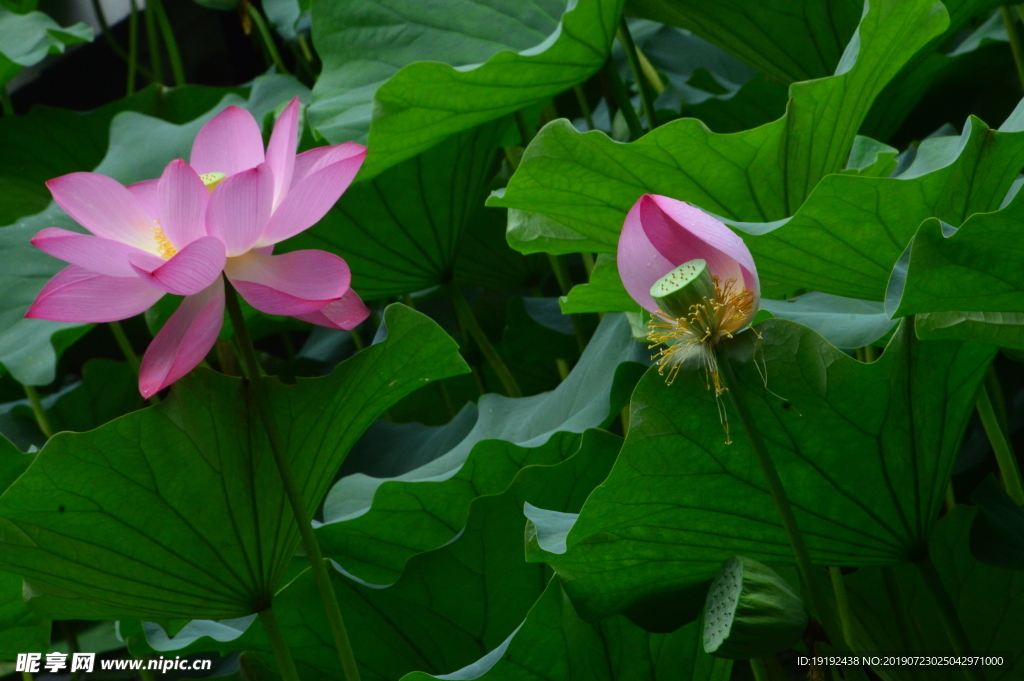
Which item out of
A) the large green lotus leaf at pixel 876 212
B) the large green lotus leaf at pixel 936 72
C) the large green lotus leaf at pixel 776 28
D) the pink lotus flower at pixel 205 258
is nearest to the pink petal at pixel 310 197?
the pink lotus flower at pixel 205 258

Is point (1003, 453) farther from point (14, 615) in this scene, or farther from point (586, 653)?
point (14, 615)

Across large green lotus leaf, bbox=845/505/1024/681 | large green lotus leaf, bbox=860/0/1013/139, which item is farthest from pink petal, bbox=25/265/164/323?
large green lotus leaf, bbox=860/0/1013/139

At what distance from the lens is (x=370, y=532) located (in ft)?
2.49

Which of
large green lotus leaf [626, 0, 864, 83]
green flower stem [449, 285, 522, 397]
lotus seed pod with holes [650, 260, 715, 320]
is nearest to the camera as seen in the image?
lotus seed pod with holes [650, 260, 715, 320]

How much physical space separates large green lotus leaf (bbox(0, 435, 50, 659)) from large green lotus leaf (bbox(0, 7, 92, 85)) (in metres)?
0.69

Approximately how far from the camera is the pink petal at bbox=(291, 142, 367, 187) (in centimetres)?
56

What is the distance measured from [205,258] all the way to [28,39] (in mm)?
986

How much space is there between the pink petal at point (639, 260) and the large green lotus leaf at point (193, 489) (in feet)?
0.57

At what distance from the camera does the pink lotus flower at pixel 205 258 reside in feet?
1.64

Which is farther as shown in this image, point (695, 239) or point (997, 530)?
point (997, 530)

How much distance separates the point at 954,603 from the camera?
0.74 metres

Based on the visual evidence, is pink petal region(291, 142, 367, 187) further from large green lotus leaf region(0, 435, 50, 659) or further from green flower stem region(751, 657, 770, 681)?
green flower stem region(751, 657, 770, 681)

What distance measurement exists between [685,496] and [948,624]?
0.18m

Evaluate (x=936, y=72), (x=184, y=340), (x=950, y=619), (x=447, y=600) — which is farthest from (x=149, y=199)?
(x=936, y=72)
